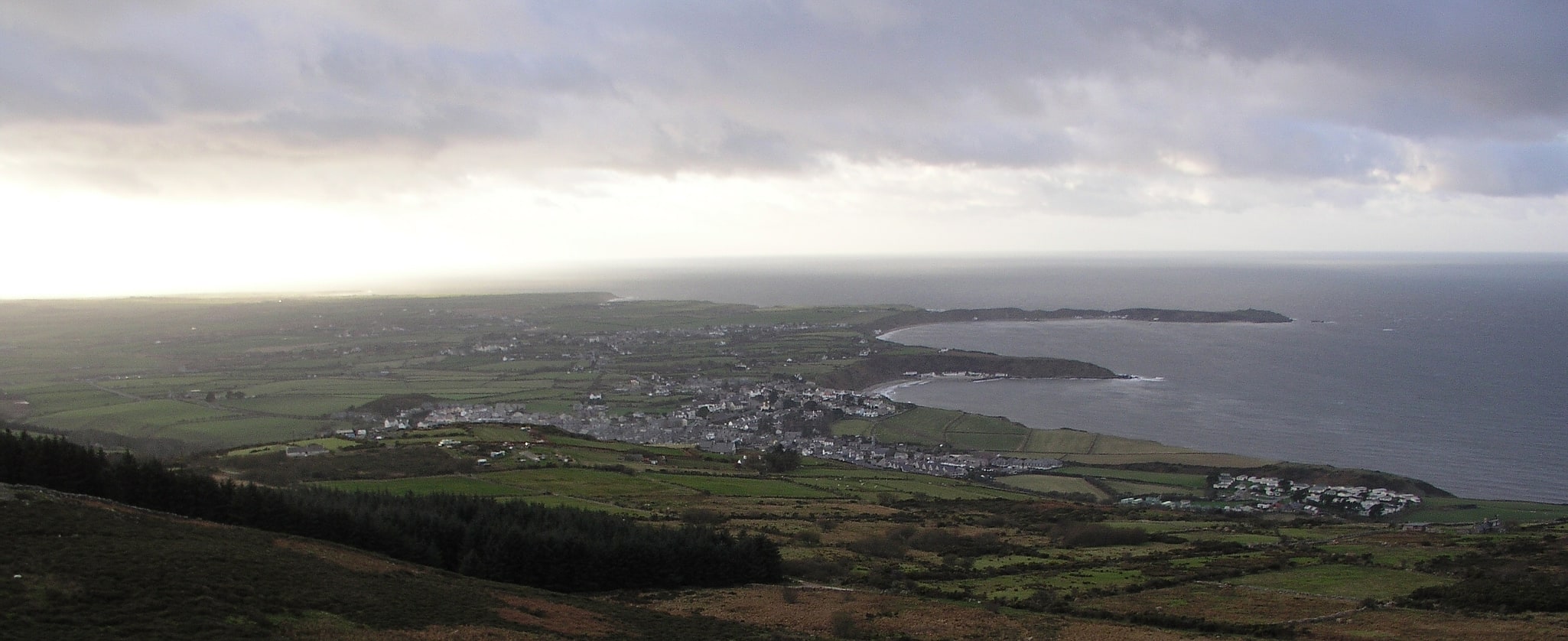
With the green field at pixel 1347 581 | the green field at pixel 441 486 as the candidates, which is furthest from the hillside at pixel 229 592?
the green field at pixel 441 486

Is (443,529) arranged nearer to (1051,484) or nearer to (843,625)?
(843,625)

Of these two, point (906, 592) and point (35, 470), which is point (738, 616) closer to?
Result: point (906, 592)

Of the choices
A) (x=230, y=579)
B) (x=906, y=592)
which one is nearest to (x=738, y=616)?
(x=906, y=592)

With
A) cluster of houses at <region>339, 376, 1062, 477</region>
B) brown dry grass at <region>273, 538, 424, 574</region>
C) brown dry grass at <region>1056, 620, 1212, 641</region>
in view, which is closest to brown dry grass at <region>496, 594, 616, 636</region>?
brown dry grass at <region>273, 538, 424, 574</region>

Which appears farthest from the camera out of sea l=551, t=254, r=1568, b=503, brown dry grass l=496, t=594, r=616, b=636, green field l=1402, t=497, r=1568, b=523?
sea l=551, t=254, r=1568, b=503

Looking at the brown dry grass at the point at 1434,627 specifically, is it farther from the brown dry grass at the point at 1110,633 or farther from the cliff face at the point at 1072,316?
the cliff face at the point at 1072,316

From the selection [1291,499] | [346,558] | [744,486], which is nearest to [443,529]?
[346,558]

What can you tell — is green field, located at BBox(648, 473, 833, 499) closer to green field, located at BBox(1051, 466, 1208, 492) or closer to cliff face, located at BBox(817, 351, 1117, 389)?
green field, located at BBox(1051, 466, 1208, 492)
